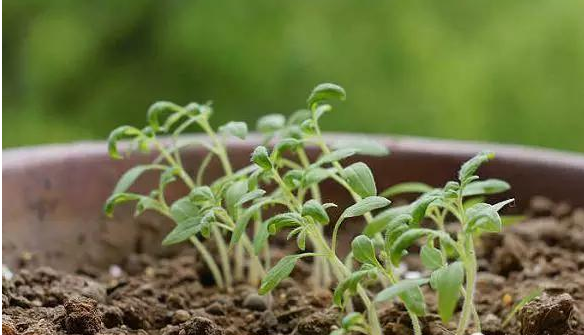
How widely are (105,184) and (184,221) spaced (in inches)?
16.4

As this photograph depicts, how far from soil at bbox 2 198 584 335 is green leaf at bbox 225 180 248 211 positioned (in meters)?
0.11

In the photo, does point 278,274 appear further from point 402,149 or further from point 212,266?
point 402,149

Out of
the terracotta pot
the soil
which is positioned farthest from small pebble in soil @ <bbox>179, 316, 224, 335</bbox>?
the terracotta pot

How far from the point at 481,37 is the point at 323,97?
2209 mm

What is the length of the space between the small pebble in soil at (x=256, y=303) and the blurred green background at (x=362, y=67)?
6.47ft

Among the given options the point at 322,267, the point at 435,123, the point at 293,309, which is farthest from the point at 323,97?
the point at 435,123

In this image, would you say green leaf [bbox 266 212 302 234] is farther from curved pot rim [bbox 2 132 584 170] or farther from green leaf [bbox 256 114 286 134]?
curved pot rim [bbox 2 132 584 170]

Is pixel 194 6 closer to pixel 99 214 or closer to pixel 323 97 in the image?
pixel 99 214

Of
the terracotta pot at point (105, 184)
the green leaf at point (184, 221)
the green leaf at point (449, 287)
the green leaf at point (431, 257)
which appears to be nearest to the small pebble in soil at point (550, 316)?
the green leaf at point (431, 257)

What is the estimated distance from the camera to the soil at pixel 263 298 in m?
0.86

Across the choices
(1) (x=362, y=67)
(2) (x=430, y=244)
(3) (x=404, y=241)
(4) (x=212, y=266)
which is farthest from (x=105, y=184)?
(1) (x=362, y=67)

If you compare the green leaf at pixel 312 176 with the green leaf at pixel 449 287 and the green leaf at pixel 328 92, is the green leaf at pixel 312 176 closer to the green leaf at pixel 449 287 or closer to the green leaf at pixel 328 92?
the green leaf at pixel 328 92

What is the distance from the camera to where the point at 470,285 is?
→ 77 cm

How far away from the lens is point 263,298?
1005mm
